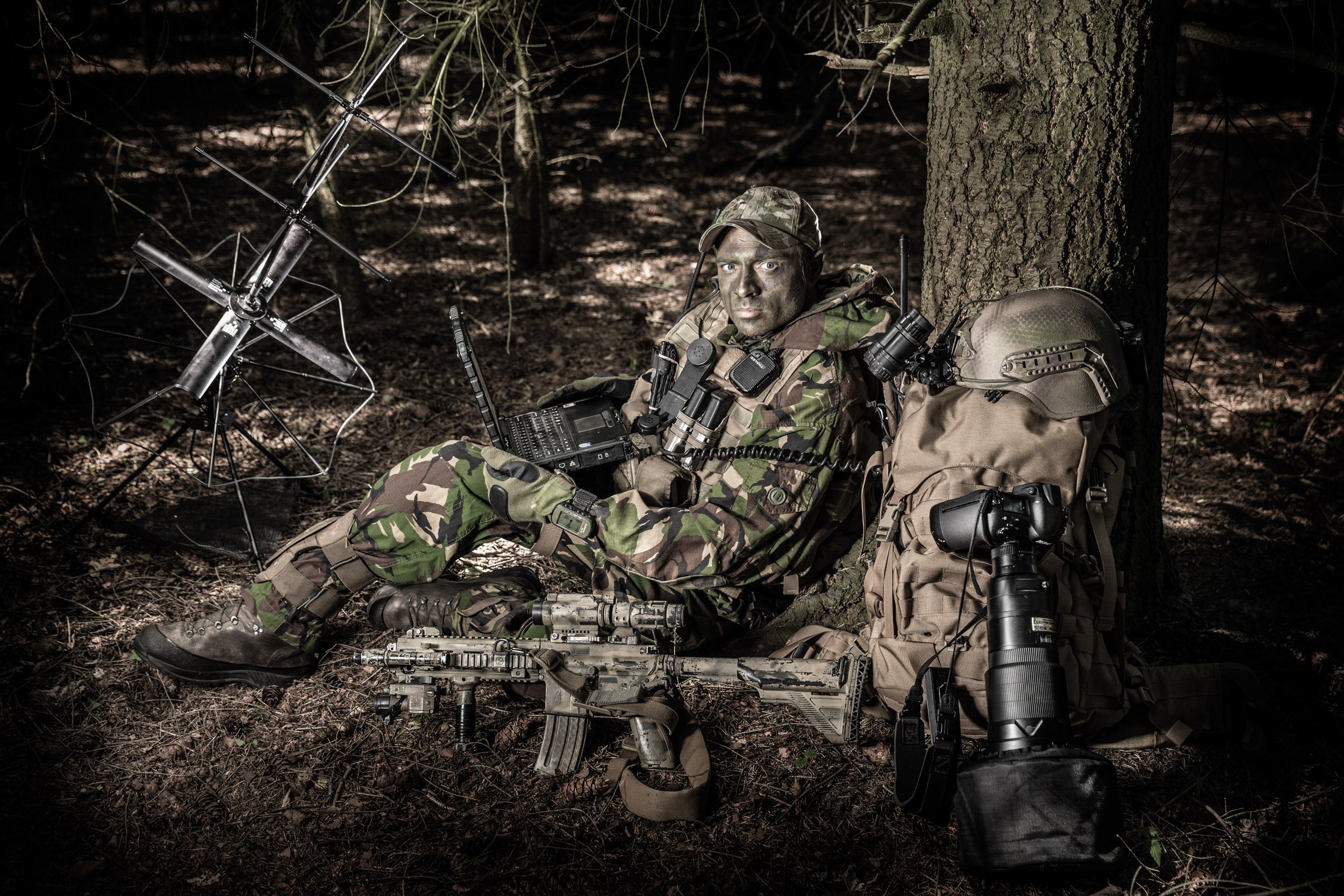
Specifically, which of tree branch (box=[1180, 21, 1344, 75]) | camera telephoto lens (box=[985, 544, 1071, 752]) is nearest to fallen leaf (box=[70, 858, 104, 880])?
camera telephoto lens (box=[985, 544, 1071, 752])

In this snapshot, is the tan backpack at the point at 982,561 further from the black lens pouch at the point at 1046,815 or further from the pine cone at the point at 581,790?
the pine cone at the point at 581,790

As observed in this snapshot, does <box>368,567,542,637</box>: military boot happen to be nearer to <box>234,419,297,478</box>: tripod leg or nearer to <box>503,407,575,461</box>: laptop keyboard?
<box>503,407,575,461</box>: laptop keyboard

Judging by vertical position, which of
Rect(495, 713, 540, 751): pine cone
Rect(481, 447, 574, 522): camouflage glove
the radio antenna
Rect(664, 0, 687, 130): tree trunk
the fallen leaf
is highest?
Rect(664, 0, 687, 130): tree trunk

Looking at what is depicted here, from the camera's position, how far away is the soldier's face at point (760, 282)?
3670 millimetres

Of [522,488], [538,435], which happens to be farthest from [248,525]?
[522,488]

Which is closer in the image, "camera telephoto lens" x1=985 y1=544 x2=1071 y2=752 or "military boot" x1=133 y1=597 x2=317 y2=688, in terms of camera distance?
"camera telephoto lens" x1=985 y1=544 x2=1071 y2=752

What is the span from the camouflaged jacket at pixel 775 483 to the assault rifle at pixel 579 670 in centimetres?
24

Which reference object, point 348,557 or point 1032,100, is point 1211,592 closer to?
point 1032,100

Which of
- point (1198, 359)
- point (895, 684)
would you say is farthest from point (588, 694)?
point (1198, 359)

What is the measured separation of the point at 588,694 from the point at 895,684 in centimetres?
106

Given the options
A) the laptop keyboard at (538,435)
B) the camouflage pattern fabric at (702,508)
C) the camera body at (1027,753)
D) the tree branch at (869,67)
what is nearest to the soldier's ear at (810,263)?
the camouflage pattern fabric at (702,508)

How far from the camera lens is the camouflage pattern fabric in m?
3.39

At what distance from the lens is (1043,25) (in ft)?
10.6

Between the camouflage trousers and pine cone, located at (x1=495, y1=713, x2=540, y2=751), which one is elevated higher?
the camouflage trousers
